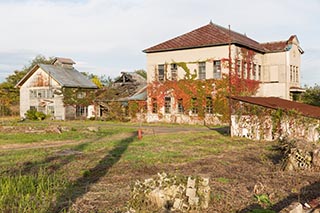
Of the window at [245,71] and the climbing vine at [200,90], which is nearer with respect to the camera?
the climbing vine at [200,90]

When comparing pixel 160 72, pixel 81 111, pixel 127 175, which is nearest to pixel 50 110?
pixel 81 111

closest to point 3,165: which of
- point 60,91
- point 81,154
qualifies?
point 81,154

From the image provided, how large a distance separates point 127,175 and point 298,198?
456cm

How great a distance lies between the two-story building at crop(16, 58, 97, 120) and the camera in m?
43.1

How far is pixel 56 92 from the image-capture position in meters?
43.1

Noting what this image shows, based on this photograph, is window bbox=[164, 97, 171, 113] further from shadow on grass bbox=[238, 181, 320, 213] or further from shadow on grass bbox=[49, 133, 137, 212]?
shadow on grass bbox=[238, 181, 320, 213]

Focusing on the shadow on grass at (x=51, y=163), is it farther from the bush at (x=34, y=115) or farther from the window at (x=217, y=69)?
the bush at (x=34, y=115)

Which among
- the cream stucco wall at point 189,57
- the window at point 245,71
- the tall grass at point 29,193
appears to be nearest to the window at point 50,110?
the cream stucco wall at point 189,57

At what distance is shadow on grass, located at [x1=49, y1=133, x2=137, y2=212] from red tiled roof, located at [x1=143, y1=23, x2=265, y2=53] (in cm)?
1960

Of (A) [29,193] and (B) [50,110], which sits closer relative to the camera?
(A) [29,193]

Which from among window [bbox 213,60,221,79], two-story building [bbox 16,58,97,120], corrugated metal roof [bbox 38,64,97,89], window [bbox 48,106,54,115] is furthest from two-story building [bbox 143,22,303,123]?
window [bbox 48,106,54,115]

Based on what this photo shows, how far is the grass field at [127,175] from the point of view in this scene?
6.64 meters

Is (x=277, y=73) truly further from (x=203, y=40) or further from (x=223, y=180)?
(x=223, y=180)

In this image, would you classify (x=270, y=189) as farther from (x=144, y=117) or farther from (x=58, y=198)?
(x=144, y=117)
